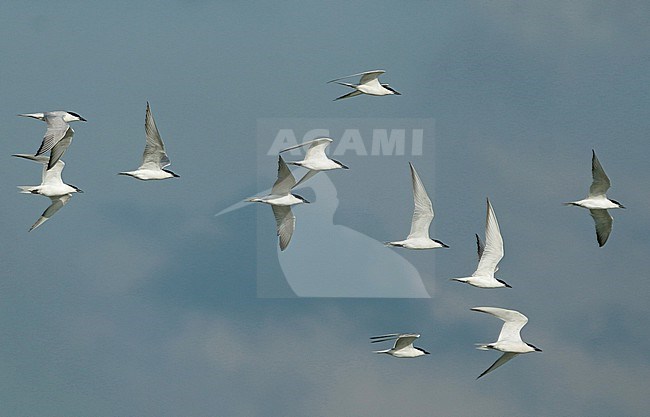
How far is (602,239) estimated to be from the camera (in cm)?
2344

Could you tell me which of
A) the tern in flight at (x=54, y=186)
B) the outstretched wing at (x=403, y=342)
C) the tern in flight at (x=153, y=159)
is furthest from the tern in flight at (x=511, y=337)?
the tern in flight at (x=54, y=186)

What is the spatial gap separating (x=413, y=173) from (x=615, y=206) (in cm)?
300

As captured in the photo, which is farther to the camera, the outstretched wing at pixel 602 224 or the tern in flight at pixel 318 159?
the outstretched wing at pixel 602 224

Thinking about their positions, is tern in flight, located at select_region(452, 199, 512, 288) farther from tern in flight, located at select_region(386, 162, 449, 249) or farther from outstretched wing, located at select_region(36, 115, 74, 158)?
outstretched wing, located at select_region(36, 115, 74, 158)

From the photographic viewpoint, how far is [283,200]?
2303cm

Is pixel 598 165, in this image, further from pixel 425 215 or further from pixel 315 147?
pixel 315 147

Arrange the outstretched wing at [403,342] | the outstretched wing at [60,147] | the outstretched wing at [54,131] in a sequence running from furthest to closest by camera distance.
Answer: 1. the outstretched wing at [403,342]
2. the outstretched wing at [60,147]
3. the outstretched wing at [54,131]

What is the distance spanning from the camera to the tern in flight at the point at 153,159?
2192 centimetres

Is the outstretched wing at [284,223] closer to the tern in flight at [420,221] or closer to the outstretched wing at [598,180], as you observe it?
the tern in flight at [420,221]

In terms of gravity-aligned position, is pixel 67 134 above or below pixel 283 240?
above

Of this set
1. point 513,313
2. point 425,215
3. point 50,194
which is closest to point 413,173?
point 425,215

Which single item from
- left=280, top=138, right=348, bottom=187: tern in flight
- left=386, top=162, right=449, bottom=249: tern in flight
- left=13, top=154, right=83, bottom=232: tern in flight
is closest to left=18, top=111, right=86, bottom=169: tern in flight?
left=13, top=154, right=83, bottom=232: tern in flight

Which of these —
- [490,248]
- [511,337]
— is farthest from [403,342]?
[490,248]

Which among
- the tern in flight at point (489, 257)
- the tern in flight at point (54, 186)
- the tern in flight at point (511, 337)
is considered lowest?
the tern in flight at point (511, 337)
